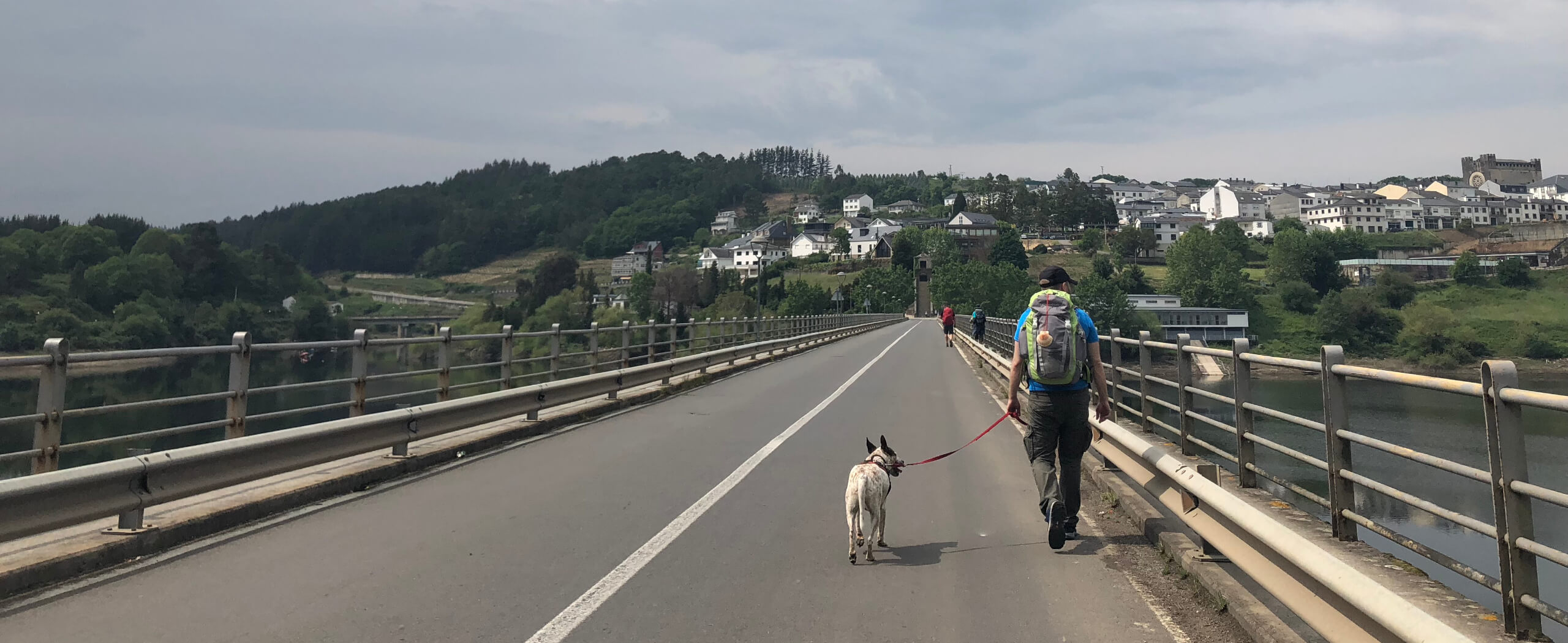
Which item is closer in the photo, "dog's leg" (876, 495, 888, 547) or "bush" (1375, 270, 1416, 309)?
"dog's leg" (876, 495, 888, 547)

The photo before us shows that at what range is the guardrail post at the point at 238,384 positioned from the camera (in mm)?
7676

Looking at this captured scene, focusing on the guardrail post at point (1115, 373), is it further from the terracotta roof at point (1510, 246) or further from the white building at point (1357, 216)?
the white building at point (1357, 216)

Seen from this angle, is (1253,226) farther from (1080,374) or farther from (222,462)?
(222,462)

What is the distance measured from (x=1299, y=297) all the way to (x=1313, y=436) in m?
87.1

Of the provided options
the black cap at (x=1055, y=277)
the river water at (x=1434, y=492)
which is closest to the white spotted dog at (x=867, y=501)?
the black cap at (x=1055, y=277)

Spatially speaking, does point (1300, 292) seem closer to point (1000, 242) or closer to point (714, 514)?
point (1000, 242)

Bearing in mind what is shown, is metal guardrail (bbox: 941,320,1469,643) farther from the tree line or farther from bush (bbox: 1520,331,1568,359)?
bush (bbox: 1520,331,1568,359)

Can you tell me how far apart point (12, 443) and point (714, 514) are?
21969 millimetres

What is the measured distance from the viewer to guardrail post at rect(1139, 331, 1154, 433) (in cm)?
877

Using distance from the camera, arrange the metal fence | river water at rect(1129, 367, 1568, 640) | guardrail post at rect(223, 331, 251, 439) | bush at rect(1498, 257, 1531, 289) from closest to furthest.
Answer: the metal fence, guardrail post at rect(223, 331, 251, 439), river water at rect(1129, 367, 1568, 640), bush at rect(1498, 257, 1531, 289)

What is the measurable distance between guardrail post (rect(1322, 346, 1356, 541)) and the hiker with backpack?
1.46m

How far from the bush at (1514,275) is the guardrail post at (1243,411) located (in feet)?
341

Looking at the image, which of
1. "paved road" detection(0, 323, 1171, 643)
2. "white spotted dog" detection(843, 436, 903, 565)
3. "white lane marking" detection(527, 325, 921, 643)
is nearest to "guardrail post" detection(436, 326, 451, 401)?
"paved road" detection(0, 323, 1171, 643)

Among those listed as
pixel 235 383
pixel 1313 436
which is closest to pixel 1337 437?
pixel 235 383
